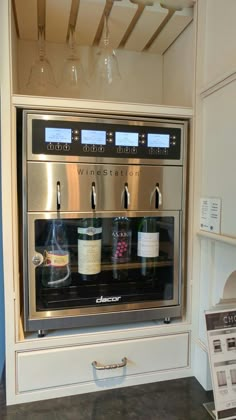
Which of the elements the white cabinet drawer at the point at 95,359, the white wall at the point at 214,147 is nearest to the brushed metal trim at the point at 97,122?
the white wall at the point at 214,147

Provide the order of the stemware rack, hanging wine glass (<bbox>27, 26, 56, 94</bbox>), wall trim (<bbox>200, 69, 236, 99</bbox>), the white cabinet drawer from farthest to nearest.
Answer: hanging wine glass (<bbox>27, 26, 56, 94</bbox>), the stemware rack, the white cabinet drawer, wall trim (<bbox>200, 69, 236, 99</bbox>)

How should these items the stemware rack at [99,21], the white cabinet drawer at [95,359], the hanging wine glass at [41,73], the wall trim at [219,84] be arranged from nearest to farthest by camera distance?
the wall trim at [219,84], the white cabinet drawer at [95,359], the stemware rack at [99,21], the hanging wine glass at [41,73]

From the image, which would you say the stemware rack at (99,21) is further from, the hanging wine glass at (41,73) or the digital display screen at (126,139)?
the digital display screen at (126,139)

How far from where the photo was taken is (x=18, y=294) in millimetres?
1055

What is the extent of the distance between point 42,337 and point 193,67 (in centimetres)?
112

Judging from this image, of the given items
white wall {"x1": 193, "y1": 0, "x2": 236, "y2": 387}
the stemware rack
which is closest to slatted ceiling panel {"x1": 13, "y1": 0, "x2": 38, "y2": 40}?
the stemware rack

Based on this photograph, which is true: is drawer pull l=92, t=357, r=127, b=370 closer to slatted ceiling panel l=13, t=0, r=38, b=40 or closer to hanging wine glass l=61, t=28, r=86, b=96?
hanging wine glass l=61, t=28, r=86, b=96

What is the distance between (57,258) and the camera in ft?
3.70

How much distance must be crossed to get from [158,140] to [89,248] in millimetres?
472

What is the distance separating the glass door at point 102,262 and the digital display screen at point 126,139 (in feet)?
0.83

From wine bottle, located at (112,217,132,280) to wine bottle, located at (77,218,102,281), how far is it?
7cm

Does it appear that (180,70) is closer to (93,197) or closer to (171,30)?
(171,30)

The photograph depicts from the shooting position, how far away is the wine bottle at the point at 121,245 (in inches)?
48.0

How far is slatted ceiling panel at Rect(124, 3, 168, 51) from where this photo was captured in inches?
47.3
